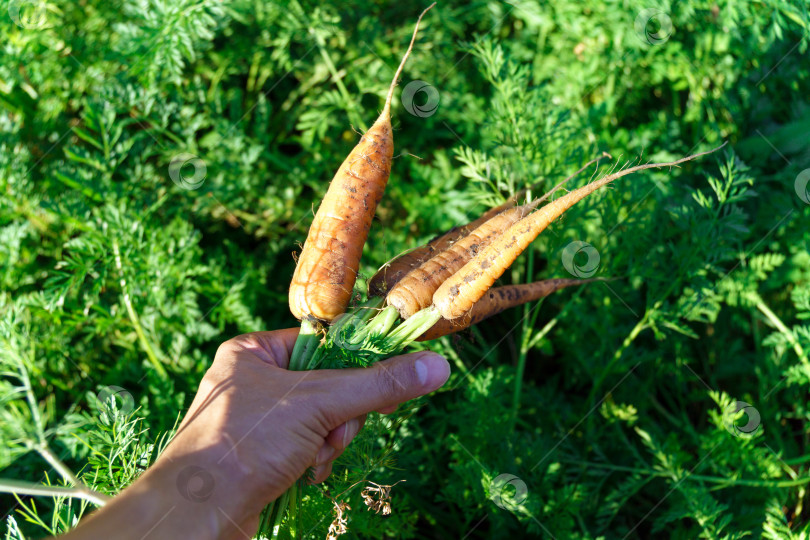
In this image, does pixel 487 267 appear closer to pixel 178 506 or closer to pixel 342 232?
pixel 342 232

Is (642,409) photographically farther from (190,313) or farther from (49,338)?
(49,338)

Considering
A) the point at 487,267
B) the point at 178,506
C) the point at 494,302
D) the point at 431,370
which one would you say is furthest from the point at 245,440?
the point at 494,302

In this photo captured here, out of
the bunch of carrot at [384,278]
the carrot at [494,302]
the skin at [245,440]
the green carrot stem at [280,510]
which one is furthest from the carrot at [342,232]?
the green carrot stem at [280,510]

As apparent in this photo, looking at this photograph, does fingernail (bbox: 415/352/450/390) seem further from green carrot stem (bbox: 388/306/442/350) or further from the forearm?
the forearm

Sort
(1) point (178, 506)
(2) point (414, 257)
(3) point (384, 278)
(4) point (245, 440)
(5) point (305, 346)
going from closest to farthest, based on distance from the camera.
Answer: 1. (1) point (178, 506)
2. (4) point (245, 440)
3. (5) point (305, 346)
4. (3) point (384, 278)
5. (2) point (414, 257)

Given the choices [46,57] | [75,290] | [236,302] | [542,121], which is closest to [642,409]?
[542,121]
